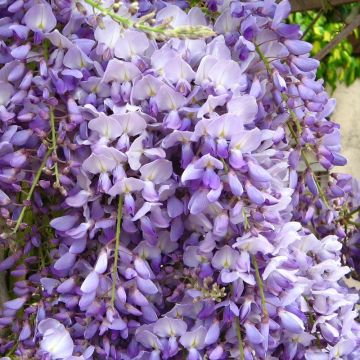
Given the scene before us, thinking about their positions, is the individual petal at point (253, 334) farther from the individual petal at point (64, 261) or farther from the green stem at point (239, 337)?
the individual petal at point (64, 261)

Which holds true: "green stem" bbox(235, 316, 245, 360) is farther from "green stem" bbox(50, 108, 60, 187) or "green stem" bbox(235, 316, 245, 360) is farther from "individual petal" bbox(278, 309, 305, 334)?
"green stem" bbox(50, 108, 60, 187)

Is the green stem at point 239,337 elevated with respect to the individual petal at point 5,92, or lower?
lower

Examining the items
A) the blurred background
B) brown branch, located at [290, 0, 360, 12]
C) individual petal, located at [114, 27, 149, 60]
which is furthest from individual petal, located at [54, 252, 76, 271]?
the blurred background

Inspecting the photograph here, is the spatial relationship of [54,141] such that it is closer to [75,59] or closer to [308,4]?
[75,59]

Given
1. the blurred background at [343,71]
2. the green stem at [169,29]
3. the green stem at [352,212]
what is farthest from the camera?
the blurred background at [343,71]

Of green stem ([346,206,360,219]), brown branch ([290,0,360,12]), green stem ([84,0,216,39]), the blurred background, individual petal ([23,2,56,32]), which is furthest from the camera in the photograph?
the blurred background

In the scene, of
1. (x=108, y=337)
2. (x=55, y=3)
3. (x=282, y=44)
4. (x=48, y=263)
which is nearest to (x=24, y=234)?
(x=48, y=263)

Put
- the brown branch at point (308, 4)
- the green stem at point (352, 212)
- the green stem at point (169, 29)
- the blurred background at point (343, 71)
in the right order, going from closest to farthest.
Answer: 1. the green stem at point (169, 29)
2. the green stem at point (352, 212)
3. the brown branch at point (308, 4)
4. the blurred background at point (343, 71)

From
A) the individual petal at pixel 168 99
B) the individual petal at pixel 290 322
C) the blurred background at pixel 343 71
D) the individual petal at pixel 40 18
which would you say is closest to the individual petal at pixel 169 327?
the individual petal at pixel 290 322
